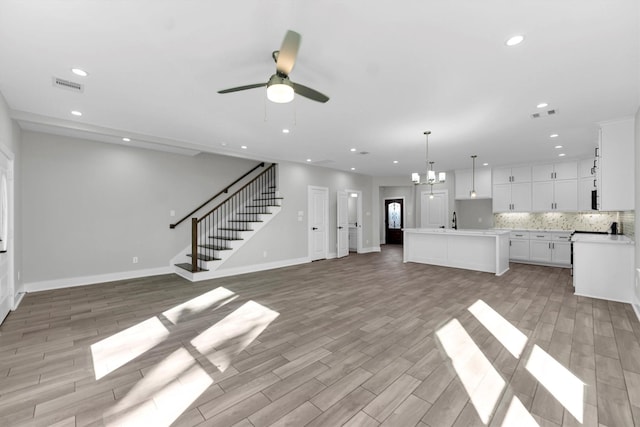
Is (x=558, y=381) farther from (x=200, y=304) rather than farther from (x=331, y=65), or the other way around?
(x=200, y=304)

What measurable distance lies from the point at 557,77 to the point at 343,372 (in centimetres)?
376

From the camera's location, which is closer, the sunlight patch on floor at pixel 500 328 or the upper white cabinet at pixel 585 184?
the sunlight patch on floor at pixel 500 328

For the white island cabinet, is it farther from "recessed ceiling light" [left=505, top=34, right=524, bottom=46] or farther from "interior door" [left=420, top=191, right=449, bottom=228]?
"interior door" [left=420, top=191, right=449, bottom=228]

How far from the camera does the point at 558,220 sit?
7.71 metres

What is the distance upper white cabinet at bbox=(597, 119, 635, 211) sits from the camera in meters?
4.30

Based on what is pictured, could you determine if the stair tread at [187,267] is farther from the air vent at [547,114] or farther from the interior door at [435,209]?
the interior door at [435,209]

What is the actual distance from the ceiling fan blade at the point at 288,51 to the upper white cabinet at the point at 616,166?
5274mm

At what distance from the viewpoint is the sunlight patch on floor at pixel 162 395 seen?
1.86 meters

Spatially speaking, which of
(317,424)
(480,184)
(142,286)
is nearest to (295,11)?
(317,424)

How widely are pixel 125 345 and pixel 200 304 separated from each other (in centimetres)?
134

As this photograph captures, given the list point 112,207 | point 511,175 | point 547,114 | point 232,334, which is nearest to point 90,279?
point 112,207

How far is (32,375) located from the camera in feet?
7.84

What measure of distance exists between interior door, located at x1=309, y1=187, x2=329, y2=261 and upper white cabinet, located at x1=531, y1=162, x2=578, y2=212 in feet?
19.0

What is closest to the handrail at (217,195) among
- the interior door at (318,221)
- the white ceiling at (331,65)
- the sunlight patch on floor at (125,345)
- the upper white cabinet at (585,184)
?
the interior door at (318,221)
